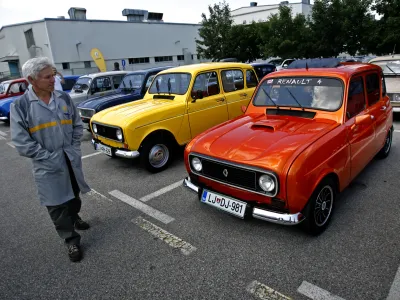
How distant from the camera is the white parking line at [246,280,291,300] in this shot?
2.43 metres

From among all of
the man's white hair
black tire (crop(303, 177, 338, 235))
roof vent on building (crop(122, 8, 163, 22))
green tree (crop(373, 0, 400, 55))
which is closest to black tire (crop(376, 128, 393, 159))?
black tire (crop(303, 177, 338, 235))

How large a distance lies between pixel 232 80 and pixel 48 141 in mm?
4354

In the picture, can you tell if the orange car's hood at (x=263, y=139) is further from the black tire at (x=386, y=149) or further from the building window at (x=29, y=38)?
the building window at (x=29, y=38)

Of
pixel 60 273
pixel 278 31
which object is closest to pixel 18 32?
pixel 278 31

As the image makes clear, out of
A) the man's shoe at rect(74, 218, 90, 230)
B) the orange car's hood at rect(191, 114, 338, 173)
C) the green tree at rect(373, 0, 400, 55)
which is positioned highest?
the green tree at rect(373, 0, 400, 55)

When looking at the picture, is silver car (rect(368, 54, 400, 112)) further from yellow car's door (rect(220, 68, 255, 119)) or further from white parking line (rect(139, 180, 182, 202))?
white parking line (rect(139, 180, 182, 202))

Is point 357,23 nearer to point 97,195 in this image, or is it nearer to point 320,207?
point 320,207

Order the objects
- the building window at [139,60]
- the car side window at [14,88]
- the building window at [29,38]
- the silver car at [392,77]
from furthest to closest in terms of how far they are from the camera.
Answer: the building window at [139,60], the building window at [29,38], the car side window at [14,88], the silver car at [392,77]

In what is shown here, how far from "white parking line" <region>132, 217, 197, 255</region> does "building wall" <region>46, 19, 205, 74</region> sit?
1157 inches

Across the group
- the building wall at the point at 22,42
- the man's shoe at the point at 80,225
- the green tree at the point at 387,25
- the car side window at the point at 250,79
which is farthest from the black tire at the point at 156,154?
the building wall at the point at 22,42

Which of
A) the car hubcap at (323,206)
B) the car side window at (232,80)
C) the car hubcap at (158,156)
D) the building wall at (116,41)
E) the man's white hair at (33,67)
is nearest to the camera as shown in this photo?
the man's white hair at (33,67)

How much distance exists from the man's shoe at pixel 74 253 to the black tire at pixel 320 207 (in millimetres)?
2358

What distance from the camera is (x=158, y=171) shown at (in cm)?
543

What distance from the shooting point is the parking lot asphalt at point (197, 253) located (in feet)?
8.42
